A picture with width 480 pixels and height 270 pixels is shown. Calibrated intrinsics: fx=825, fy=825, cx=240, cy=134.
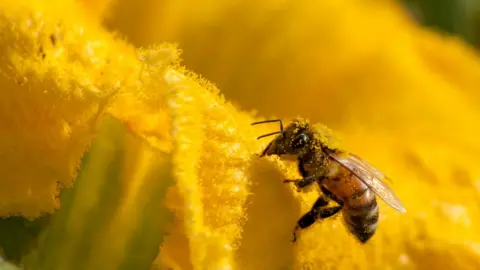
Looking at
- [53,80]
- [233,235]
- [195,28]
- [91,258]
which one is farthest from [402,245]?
[195,28]

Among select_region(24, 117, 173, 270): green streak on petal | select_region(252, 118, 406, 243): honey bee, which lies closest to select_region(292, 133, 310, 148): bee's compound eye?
select_region(252, 118, 406, 243): honey bee

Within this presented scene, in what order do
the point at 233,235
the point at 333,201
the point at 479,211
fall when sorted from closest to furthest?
the point at 233,235
the point at 333,201
the point at 479,211

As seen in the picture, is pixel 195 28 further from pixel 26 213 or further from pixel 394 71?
pixel 26 213

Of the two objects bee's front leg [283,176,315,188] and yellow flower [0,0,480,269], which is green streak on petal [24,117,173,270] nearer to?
yellow flower [0,0,480,269]

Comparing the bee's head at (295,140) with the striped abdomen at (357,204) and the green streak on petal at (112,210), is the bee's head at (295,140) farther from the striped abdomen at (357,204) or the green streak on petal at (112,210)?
the green streak on petal at (112,210)

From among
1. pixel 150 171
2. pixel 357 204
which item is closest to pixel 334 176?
pixel 357 204

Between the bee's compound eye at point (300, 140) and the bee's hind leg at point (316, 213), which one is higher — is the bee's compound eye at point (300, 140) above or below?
above

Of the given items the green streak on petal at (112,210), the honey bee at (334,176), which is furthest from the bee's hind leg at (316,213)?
the green streak on petal at (112,210)
